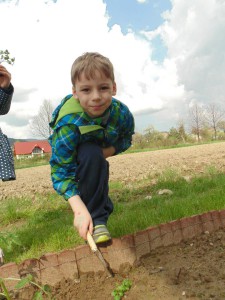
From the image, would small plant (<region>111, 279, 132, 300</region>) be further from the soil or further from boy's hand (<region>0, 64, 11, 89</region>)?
boy's hand (<region>0, 64, 11, 89</region>)

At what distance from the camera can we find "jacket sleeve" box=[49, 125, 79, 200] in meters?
2.33

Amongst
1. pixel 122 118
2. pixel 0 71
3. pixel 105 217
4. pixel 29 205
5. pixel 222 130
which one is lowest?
pixel 222 130

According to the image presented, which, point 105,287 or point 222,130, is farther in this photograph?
point 222,130

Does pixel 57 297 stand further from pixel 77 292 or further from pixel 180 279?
pixel 180 279

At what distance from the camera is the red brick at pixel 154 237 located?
2445mm

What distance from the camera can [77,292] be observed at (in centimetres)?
204

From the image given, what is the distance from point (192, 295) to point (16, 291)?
3.46 ft

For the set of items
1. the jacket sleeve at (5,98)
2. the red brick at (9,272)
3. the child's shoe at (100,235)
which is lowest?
the red brick at (9,272)

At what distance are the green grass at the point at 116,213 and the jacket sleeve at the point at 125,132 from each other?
0.64 m

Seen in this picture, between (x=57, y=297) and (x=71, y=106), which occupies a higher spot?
(x=71, y=106)

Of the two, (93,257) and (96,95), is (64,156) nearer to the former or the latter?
(96,95)

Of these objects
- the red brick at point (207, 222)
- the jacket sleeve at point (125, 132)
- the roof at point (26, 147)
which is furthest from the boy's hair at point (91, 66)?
the roof at point (26, 147)

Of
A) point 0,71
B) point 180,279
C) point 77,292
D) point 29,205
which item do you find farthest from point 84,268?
point 29,205

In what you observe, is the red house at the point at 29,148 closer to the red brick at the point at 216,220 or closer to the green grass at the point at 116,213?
the green grass at the point at 116,213
